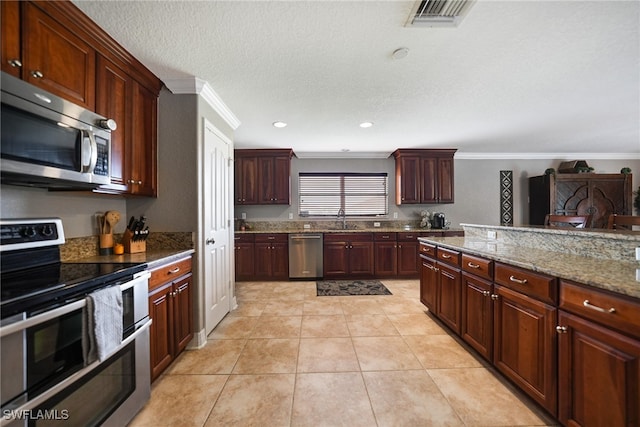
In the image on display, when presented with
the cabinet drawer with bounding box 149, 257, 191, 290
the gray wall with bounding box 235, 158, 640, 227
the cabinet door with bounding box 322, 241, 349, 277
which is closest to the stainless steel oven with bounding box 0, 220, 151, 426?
the cabinet drawer with bounding box 149, 257, 191, 290

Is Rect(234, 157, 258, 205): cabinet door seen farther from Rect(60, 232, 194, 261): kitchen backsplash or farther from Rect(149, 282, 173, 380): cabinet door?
Rect(149, 282, 173, 380): cabinet door

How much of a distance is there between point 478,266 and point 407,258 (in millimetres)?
2473

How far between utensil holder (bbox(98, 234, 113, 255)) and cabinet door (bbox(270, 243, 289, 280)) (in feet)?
8.13

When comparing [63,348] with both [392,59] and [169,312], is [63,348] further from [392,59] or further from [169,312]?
[392,59]

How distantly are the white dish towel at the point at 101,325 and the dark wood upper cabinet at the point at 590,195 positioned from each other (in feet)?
20.3

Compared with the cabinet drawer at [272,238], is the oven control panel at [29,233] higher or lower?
higher

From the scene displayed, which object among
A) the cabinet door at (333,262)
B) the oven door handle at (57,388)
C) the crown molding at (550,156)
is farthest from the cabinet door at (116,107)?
the crown molding at (550,156)

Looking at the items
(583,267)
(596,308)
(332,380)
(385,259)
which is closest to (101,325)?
(332,380)

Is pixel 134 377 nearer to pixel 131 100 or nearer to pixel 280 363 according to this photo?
pixel 280 363

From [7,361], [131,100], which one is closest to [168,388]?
[7,361]

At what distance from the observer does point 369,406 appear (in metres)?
1.52

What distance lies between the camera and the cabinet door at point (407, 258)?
4.33m

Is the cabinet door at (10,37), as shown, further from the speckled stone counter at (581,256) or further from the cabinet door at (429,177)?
the cabinet door at (429,177)

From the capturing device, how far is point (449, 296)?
2.35 m
